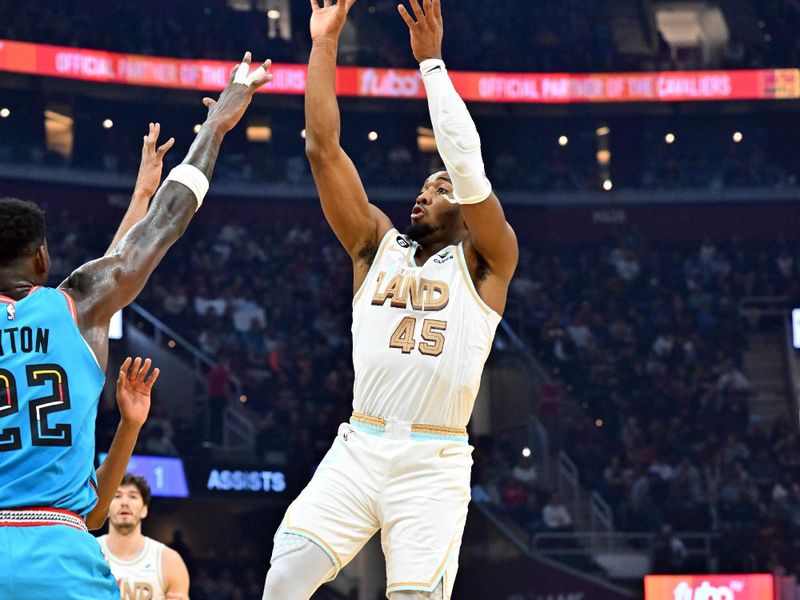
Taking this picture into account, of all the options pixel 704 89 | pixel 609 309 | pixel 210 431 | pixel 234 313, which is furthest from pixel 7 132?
pixel 704 89

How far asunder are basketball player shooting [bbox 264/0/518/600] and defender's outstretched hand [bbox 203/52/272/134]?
715 millimetres

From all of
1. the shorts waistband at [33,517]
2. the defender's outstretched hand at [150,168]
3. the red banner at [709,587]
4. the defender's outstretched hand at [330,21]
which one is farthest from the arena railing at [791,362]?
the shorts waistband at [33,517]

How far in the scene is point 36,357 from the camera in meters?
3.74

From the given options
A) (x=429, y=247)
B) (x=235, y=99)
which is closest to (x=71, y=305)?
(x=235, y=99)

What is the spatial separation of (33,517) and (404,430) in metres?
2.13

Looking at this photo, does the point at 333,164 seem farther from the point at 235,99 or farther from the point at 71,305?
the point at 71,305

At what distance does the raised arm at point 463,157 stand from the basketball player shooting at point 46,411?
6.48 ft

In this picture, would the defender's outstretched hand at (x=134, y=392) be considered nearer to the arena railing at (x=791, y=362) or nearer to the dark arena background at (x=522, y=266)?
the dark arena background at (x=522, y=266)

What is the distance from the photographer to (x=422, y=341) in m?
5.58

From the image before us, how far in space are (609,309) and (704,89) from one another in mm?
7364

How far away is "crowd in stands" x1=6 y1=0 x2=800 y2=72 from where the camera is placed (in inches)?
1156

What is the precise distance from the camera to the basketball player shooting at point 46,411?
12.1ft

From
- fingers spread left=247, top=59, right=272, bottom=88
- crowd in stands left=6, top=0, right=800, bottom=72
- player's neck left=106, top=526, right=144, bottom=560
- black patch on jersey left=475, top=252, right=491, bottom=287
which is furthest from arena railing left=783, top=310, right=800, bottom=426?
fingers spread left=247, top=59, right=272, bottom=88

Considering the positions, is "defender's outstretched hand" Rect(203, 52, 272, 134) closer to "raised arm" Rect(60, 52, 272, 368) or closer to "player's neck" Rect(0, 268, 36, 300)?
"raised arm" Rect(60, 52, 272, 368)
